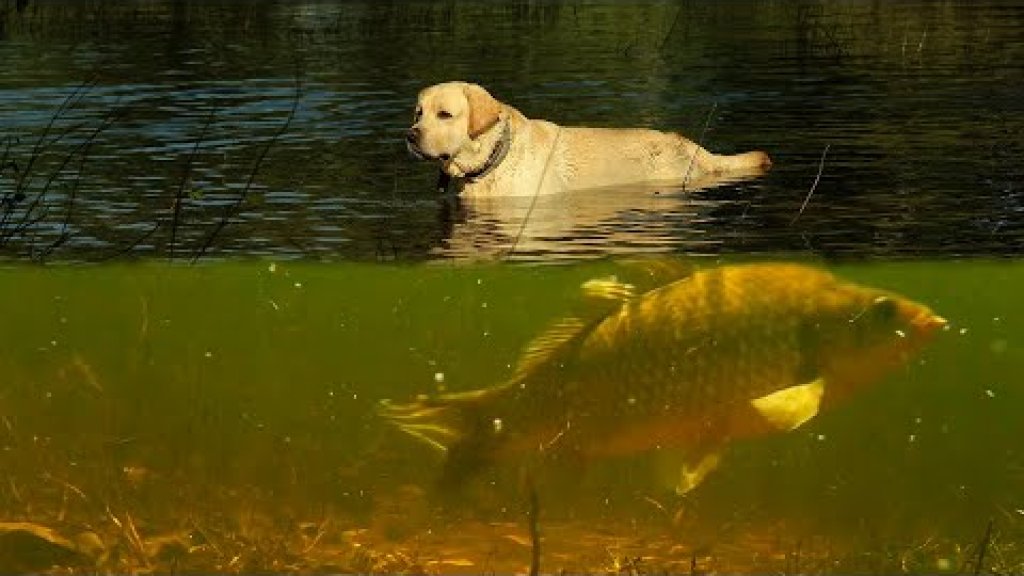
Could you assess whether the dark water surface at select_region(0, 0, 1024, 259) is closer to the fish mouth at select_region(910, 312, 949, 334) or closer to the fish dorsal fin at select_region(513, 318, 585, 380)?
the fish dorsal fin at select_region(513, 318, 585, 380)

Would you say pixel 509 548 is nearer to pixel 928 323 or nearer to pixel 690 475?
pixel 690 475

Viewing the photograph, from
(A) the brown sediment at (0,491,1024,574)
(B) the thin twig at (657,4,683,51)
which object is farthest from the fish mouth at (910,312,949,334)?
(B) the thin twig at (657,4,683,51)

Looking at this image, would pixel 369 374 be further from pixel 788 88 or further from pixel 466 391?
pixel 788 88

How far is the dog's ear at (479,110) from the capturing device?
12.6 meters

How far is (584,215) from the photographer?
40.5 ft

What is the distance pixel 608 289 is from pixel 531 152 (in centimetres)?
796

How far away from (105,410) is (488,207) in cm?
749

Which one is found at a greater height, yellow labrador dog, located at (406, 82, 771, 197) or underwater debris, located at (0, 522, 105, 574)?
underwater debris, located at (0, 522, 105, 574)

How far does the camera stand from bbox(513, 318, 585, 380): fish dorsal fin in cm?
513

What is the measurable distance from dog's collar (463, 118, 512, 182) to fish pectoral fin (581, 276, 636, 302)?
25.0 feet

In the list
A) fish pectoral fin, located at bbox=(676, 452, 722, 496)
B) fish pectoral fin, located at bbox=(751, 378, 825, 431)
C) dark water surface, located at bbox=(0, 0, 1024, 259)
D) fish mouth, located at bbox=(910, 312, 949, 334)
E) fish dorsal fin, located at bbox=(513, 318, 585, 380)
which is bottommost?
dark water surface, located at bbox=(0, 0, 1024, 259)

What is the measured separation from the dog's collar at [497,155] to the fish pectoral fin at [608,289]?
7.62 m

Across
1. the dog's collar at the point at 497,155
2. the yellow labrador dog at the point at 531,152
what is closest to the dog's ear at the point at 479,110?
the yellow labrador dog at the point at 531,152

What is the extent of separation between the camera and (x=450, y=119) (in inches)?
496
